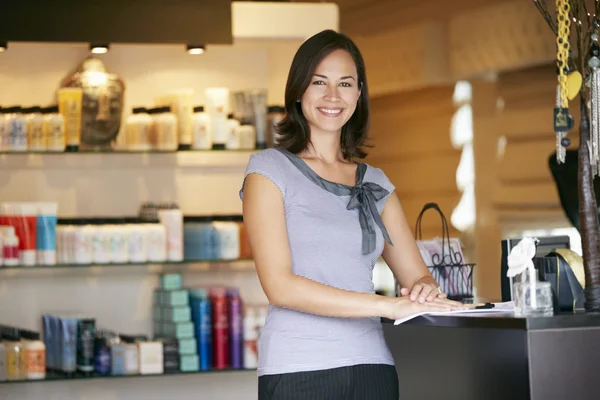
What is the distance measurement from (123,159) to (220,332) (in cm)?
83

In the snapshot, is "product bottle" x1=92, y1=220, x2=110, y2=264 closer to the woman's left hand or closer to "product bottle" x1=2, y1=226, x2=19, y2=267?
"product bottle" x1=2, y1=226, x2=19, y2=267

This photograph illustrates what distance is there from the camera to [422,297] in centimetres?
232

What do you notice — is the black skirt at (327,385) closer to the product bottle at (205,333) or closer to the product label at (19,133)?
the product bottle at (205,333)

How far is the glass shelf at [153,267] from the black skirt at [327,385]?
6.33 ft

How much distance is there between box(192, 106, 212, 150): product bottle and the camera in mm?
4215

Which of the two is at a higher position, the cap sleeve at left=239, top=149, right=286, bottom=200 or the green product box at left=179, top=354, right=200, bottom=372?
the cap sleeve at left=239, top=149, right=286, bottom=200

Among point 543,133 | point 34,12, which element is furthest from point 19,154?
point 543,133

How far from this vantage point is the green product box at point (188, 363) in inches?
164

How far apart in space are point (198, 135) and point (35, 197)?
2.38 ft

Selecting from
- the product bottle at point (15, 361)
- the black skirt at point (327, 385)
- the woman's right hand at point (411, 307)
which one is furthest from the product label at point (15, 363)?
the woman's right hand at point (411, 307)

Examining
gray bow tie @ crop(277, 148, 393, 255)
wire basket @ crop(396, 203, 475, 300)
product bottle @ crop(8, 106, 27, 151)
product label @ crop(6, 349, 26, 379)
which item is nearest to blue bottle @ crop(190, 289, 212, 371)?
product label @ crop(6, 349, 26, 379)

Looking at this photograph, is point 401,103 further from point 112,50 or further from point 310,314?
point 310,314

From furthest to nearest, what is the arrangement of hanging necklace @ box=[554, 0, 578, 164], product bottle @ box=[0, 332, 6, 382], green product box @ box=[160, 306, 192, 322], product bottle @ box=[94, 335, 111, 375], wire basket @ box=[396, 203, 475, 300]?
green product box @ box=[160, 306, 192, 322] → product bottle @ box=[94, 335, 111, 375] → product bottle @ box=[0, 332, 6, 382] → wire basket @ box=[396, 203, 475, 300] → hanging necklace @ box=[554, 0, 578, 164]

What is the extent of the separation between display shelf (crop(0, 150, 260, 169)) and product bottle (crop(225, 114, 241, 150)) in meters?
0.03
